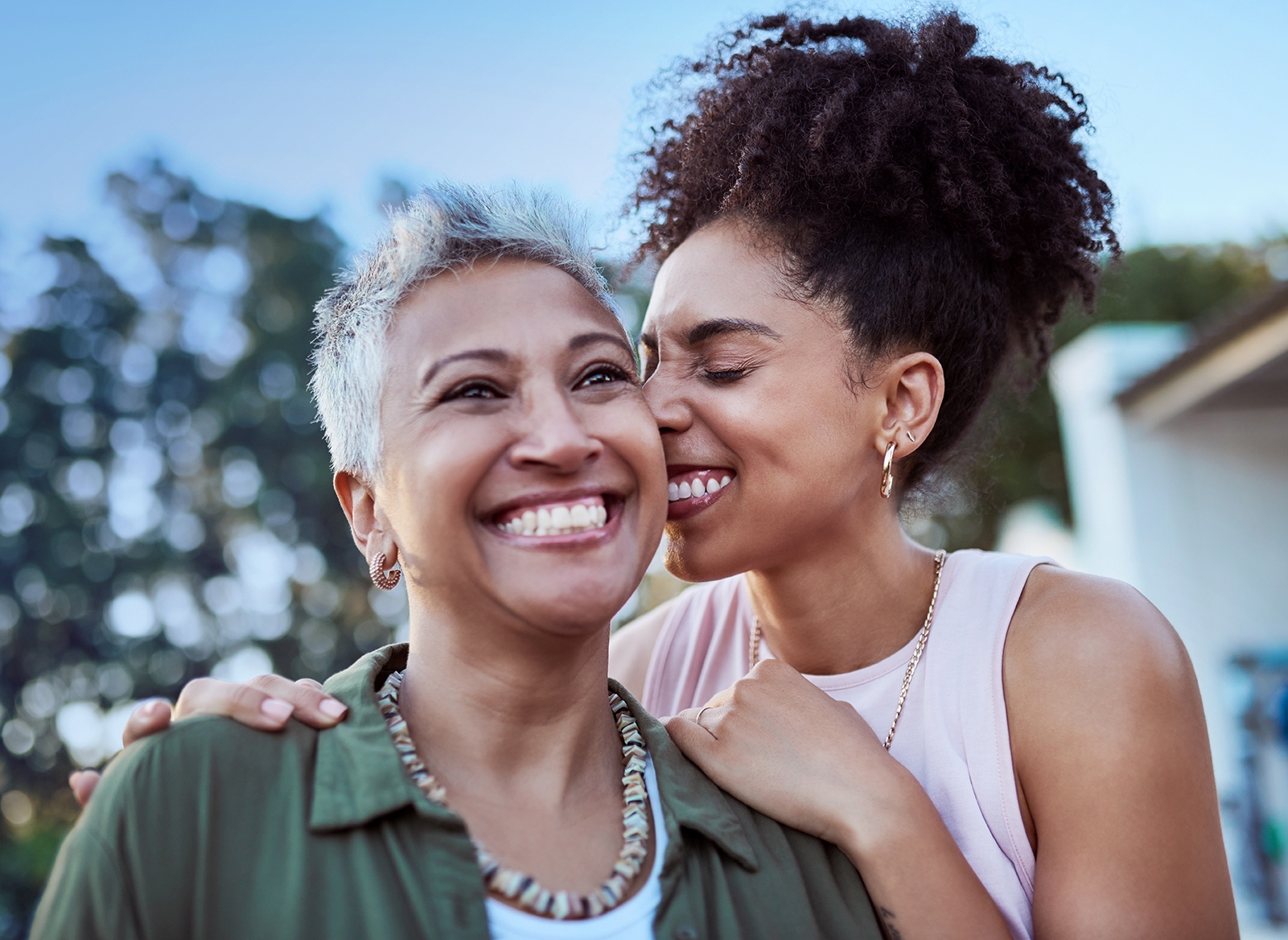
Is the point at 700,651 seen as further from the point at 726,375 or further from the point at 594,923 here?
the point at 594,923

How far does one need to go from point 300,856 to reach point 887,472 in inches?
70.5

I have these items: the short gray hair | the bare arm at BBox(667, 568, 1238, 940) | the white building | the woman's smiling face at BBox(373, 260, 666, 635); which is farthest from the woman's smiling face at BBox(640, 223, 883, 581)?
the white building

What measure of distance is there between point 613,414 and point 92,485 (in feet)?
47.6

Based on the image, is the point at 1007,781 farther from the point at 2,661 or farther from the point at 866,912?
the point at 2,661

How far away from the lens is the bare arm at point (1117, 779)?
2.32 m

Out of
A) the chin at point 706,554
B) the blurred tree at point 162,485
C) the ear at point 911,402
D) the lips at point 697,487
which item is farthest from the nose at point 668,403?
the blurred tree at point 162,485

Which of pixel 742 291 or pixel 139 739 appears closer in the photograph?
pixel 139 739

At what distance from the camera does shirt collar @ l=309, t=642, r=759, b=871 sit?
177cm

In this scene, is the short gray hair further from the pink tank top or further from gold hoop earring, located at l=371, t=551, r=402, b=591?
the pink tank top

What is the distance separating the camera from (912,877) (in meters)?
2.16

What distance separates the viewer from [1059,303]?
331 centimetres

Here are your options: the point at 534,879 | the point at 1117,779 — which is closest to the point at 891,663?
the point at 1117,779

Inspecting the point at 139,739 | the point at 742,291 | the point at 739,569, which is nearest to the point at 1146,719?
the point at 739,569

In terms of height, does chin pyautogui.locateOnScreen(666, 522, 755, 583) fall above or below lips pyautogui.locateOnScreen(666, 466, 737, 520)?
below
